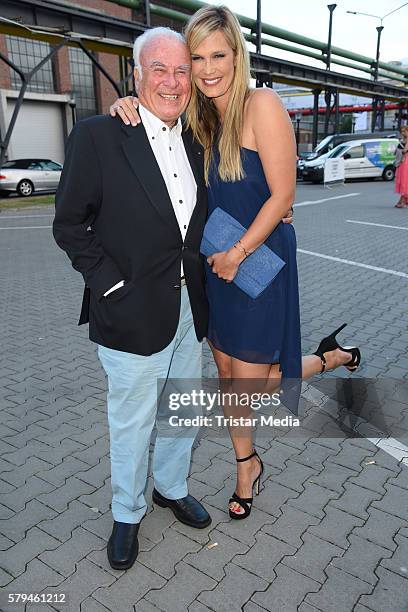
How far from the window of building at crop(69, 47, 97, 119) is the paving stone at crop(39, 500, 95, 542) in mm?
32692

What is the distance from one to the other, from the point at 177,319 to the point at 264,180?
2.32 feet

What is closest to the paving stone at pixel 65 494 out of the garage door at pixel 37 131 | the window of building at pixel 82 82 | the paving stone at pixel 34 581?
the paving stone at pixel 34 581

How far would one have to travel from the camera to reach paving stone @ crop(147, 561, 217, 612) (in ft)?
6.70

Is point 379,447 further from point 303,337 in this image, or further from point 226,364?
point 303,337

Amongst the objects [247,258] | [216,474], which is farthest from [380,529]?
[247,258]

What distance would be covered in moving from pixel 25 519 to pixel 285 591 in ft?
4.32

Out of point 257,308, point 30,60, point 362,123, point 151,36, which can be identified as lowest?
point 257,308

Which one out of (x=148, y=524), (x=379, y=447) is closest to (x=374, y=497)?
(x=379, y=447)

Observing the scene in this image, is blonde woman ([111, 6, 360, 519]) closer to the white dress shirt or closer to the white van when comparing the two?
the white dress shirt

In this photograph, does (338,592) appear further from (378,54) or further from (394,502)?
(378,54)

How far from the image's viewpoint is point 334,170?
1981 centimetres

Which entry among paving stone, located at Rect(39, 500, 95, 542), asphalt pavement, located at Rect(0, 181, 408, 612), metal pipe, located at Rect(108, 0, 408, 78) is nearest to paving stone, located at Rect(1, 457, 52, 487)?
asphalt pavement, located at Rect(0, 181, 408, 612)

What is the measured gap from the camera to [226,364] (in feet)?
8.38

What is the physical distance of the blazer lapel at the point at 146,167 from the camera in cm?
194
